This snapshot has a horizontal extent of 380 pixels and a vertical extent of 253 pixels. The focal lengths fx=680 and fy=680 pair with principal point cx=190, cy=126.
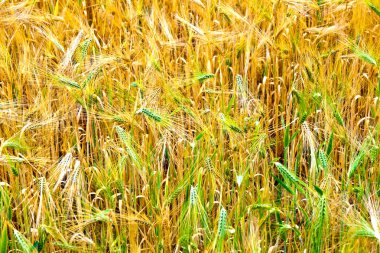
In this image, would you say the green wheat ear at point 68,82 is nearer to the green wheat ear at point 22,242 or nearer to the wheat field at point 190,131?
the wheat field at point 190,131

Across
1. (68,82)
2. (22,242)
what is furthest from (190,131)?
(22,242)

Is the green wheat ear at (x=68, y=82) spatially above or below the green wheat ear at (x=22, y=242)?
above

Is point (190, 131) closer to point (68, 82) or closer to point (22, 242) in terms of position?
point (68, 82)

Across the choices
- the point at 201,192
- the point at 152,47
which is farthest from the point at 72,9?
the point at 201,192

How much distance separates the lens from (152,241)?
1.60 metres

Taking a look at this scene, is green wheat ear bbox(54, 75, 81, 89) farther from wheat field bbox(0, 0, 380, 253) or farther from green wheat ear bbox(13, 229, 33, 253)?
green wheat ear bbox(13, 229, 33, 253)

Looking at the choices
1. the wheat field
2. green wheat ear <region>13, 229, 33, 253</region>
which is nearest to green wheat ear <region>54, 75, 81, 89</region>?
the wheat field

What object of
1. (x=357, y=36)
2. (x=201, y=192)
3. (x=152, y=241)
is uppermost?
(x=357, y=36)

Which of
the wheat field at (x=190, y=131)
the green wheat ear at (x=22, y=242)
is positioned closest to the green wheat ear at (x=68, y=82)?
the wheat field at (x=190, y=131)

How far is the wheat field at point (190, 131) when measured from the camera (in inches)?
A: 59.3

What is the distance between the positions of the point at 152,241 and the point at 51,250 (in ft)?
0.76

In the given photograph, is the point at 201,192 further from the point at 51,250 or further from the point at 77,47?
the point at 77,47

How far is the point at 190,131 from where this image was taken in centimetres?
173

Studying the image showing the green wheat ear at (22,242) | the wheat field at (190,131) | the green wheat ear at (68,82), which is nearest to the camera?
the green wheat ear at (22,242)
